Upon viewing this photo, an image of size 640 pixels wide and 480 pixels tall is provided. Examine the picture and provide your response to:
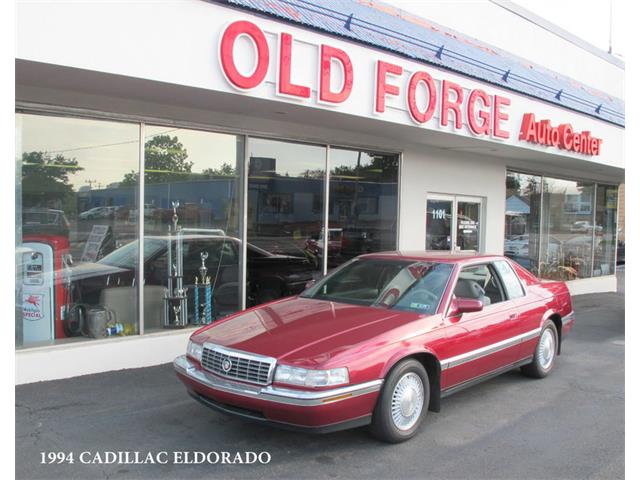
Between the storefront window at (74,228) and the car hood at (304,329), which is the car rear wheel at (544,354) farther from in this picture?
the storefront window at (74,228)

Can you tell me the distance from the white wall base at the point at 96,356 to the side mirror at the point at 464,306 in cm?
369

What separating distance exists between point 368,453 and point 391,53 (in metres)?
5.46

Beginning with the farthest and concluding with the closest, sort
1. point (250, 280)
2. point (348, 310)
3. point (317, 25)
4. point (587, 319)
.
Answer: point (587, 319) < point (250, 280) < point (317, 25) < point (348, 310)

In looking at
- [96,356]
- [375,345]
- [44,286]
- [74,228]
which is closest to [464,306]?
[375,345]

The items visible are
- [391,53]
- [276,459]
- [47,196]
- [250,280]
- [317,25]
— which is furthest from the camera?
[250,280]

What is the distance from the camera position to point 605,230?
672 inches

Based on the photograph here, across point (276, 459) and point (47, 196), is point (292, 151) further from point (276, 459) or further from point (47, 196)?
point (276, 459)

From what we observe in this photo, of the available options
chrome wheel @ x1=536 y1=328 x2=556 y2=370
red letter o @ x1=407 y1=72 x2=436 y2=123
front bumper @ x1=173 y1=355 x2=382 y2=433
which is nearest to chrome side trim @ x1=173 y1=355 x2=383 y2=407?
front bumper @ x1=173 y1=355 x2=382 y2=433

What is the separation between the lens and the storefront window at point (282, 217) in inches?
324

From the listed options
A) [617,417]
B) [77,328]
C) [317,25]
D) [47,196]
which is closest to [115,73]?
[47,196]

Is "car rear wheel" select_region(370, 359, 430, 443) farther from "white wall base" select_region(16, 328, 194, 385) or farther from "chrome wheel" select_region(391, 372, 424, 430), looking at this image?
"white wall base" select_region(16, 328, 194, 385)

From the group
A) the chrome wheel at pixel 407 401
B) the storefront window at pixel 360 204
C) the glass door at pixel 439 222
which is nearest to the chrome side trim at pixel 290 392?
the chrome wheel at pixel 407 401

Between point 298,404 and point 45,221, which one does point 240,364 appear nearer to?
point 298,404

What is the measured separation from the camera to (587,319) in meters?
11.1
